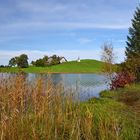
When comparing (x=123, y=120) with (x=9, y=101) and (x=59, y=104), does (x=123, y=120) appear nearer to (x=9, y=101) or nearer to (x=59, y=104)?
(x=59, y=104)

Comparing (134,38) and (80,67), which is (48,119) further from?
(80,67)

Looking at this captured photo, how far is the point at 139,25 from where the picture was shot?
183 ft

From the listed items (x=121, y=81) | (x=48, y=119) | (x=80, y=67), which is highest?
(x=80, y=67)

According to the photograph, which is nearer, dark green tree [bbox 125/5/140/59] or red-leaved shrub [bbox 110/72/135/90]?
red-leaved shrub [bbox 110/72/135/90]

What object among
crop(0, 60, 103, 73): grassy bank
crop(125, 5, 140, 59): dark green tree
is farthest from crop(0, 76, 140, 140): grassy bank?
crop(0, 60, 103, 73): grassy bank

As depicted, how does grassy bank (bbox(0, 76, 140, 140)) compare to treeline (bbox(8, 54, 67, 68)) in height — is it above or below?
below

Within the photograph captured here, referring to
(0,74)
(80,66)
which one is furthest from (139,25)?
(80,66)

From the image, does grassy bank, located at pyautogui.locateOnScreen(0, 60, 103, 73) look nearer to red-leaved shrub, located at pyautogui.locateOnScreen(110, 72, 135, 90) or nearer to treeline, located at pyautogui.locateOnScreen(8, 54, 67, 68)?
treeline, located at pyautogui.locateOnScreen(8, 54, 67, 68)

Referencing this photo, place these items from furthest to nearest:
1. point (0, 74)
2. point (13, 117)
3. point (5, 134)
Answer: point (0, 74), point (13, 117), point (5, 134)

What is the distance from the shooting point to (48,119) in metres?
7.98

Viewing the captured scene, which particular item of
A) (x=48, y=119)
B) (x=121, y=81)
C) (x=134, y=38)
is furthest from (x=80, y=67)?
(x=48, y=119)

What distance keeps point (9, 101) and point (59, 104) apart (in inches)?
52.8

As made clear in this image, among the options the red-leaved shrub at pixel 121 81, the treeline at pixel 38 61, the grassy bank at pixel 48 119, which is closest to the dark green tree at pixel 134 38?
the treeline at pixel 38 61

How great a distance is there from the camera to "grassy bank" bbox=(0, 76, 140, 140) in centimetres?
693
